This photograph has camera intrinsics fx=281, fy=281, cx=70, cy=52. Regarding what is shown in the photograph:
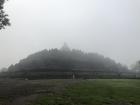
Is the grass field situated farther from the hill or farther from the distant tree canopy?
the distant tree canopy

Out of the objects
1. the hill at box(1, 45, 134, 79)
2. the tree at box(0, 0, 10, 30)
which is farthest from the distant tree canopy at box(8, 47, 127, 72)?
the tree at box(0, 0, 10, 30)

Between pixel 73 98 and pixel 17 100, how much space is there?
14.2ft

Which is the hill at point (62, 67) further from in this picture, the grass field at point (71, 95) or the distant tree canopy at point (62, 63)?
the grass field at point (71, 95)

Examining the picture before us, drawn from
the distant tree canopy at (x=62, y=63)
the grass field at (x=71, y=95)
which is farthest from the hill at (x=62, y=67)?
the grass field at (x=71, y=95)

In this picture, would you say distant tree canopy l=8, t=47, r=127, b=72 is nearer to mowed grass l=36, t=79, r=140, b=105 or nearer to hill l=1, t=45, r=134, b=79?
hill l=1, t=45, r=134, b=79

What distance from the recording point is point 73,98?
22188 millimetres

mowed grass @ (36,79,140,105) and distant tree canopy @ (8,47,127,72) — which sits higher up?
distant tree canopy @ (8,47,127,72)

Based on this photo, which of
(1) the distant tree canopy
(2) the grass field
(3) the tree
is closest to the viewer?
(2) the grass field

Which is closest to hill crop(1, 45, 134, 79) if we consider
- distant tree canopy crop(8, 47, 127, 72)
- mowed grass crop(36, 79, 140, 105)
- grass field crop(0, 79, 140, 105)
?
Answer: distant tree canopy crop(8, 47, 127, 72)

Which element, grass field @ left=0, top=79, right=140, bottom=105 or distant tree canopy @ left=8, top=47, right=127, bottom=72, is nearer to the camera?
grass field @ left=0, top=79, right=140, bottom=105

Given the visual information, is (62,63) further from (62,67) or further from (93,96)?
(93,96)

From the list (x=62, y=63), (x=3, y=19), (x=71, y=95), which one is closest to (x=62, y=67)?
(x=62, y=63)

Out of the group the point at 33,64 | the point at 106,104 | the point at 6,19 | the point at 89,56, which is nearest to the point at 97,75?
the point at 6,19

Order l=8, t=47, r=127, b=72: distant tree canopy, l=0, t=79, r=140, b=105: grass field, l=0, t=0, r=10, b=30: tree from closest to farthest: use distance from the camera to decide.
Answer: l=0, t=79, r=140, b=105: grass field, l=0, t=0, r=10, b=30: tree, l=8, t=47, r=127, b=72: distant tree canopy
